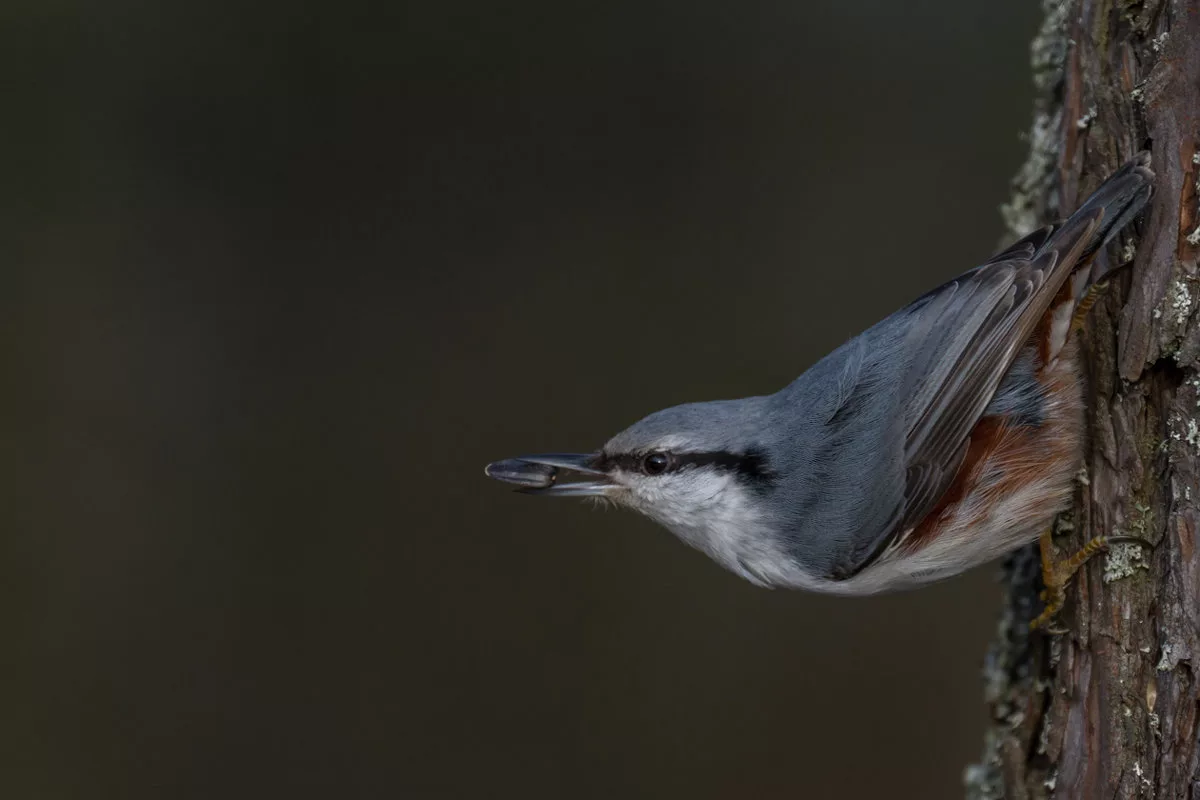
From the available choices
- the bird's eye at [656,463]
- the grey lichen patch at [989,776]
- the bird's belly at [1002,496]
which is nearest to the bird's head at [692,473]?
the bird's eye at [656,463]

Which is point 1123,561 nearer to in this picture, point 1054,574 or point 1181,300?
point 1054,574

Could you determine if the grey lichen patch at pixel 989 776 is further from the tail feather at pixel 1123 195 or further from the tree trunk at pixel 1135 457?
the tail feather at pixel 1123 195

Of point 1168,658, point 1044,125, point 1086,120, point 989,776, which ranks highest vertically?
point 1044,125

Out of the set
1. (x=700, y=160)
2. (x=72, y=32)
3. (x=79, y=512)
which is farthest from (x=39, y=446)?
(x=700, y=160)

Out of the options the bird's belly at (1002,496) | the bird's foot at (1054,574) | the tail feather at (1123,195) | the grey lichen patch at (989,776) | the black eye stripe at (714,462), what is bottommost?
the grey lichen patch at (989,776)

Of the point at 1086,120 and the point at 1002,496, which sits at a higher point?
the point at 1086,120

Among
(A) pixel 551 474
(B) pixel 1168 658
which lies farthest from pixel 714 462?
(B) pixel 1168 658

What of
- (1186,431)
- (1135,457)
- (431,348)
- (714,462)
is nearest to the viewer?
(1186,431)
